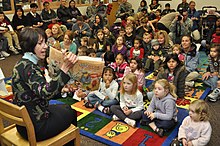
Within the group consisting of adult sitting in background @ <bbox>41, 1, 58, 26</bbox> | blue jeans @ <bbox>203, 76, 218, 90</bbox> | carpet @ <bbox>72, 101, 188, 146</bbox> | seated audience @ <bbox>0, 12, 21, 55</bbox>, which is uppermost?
adult sitting in background @ <bbox>41, 1, 58, 26</bbox>

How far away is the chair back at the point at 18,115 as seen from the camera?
143cm

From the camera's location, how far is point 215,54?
3371 millimetres

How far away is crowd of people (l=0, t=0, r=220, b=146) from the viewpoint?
61.2 inches

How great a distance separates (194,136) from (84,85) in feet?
4.53

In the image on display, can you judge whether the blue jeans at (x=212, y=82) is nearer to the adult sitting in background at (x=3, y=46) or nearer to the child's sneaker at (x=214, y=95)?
the child's sneaker at (x=214, y=95)

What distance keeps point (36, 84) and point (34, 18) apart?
512cm

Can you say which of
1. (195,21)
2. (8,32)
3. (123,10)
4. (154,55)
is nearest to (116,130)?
(154,55)

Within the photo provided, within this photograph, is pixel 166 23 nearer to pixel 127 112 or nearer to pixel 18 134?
pixel 127 112

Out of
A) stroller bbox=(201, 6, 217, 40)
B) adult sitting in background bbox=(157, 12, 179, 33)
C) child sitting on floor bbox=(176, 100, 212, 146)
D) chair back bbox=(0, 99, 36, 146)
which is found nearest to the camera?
chair back bbox=(0, 99, 36, 146)

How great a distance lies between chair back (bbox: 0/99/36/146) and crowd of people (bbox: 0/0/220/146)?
0.09 m

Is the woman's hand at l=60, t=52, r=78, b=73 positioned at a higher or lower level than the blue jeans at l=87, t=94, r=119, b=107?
higher

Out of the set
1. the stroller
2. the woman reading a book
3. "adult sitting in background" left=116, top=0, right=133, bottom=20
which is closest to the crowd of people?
the woman reading a book

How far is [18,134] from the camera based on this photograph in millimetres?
1721

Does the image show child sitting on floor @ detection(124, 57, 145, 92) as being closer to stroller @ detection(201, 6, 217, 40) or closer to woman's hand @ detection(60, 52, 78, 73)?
woman's hand @ detection(60, 52, 78, 73)
